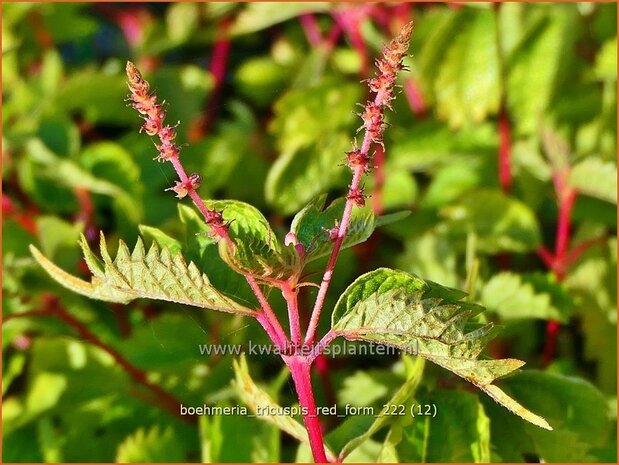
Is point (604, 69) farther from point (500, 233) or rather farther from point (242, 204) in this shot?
point (242, 204)

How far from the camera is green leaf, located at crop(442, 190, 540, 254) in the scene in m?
1.04

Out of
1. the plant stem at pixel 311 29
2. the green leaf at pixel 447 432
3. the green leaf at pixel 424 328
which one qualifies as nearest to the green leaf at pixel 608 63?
the plant stem at pixel 311 29

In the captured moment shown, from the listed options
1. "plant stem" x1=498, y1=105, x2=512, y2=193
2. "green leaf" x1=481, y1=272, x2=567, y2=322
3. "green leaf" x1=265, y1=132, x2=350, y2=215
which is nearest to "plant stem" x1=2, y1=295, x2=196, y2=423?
"green leaf" x1=265, y1=132, x2=350, y2=215

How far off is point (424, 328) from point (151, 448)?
1.68 ft

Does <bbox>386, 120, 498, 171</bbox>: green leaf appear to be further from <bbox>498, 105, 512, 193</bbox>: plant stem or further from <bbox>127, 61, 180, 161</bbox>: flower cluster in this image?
<bbox>127, 61, 180, 161</bbox>: flower cluster

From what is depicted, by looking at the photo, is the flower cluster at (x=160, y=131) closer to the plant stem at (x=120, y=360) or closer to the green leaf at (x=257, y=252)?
the green leaf at (x=257, y=252)

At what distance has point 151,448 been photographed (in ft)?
3.06

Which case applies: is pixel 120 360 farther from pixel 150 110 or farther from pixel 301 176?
pixel 150 110

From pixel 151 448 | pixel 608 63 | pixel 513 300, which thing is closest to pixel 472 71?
pixel 608 63

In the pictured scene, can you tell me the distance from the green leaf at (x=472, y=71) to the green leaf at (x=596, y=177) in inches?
8.3

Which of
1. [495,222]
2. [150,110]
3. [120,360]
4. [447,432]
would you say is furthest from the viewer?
[495,222]

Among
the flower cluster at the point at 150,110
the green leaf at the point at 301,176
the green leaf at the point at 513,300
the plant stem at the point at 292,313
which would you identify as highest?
the green leaf at the point at 301,176

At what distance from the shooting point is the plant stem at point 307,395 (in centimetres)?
57

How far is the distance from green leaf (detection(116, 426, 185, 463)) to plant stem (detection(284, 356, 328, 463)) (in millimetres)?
391
